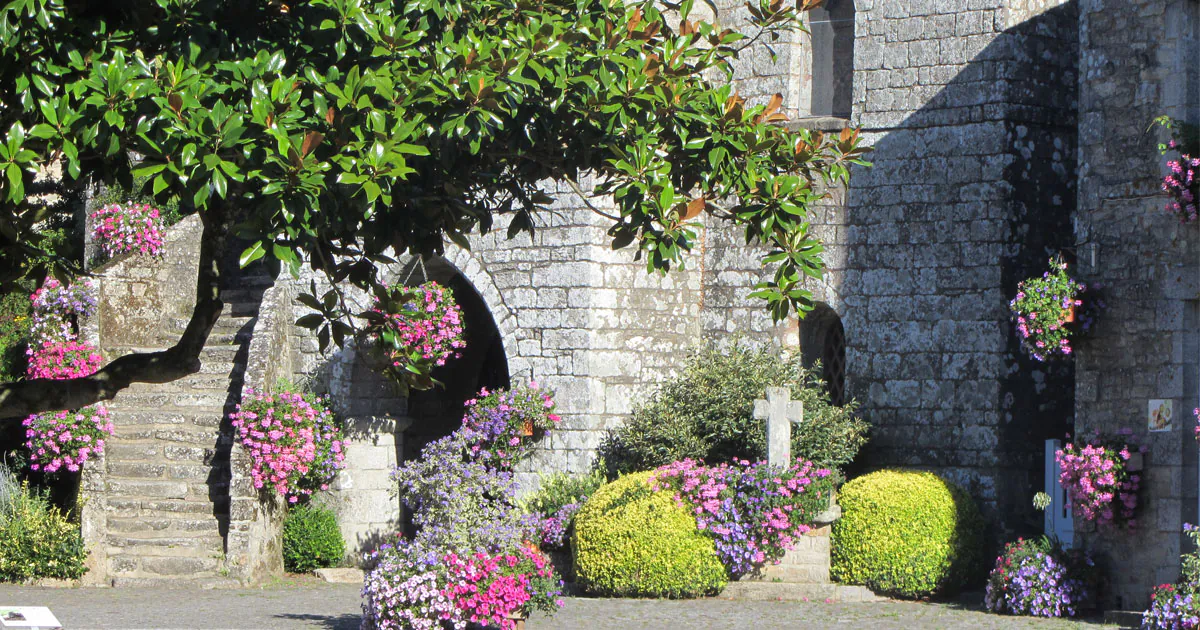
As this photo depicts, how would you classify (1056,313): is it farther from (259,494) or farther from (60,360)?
(60,360)

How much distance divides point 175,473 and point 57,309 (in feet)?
6.61

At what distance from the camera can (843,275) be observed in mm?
14203

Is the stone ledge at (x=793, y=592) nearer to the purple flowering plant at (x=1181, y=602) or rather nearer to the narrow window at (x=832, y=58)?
the purple flowering plant at (x=1181, y=602)

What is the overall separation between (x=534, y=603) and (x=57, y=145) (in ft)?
16.4

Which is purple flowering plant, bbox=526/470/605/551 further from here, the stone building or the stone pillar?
the stone pillar

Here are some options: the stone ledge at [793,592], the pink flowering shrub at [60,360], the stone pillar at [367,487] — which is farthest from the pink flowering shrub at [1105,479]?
the pink flowering shrub at [60,360]

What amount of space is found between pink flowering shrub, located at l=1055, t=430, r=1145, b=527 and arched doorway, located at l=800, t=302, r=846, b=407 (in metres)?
3.57

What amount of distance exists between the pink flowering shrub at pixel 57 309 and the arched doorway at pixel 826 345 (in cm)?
710

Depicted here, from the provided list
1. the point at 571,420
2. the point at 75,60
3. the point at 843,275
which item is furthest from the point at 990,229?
the point at 75,60

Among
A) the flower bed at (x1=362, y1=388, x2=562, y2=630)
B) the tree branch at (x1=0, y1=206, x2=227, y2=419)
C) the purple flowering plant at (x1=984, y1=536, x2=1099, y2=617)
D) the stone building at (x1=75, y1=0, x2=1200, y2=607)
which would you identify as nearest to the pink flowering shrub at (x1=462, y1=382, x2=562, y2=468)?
the stone building at (x1=75, y1=0, x2=1200, y2=607)

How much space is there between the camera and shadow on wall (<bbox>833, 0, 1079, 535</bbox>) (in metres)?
13.3

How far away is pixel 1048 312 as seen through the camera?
37.5 ft

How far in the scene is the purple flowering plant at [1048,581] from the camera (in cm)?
1120

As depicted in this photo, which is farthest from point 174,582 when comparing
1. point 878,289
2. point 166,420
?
point 878,289
